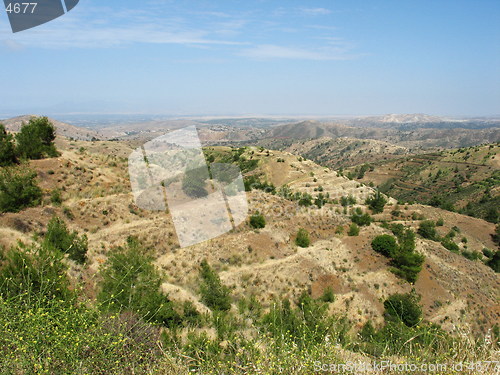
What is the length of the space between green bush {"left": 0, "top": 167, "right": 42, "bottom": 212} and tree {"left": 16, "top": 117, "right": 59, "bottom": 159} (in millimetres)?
5320

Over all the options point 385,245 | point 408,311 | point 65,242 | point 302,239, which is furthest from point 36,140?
point 385,245

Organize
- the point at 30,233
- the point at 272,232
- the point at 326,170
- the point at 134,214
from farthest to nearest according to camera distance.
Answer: the point at 326,170 → the point at 272,232 → the point at 134,214 → the point at 30,233

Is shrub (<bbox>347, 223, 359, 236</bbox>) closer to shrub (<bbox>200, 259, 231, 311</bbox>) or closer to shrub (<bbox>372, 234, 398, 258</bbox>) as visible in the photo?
shrub (<bbox>372, 234, 398, 258</bbox>)

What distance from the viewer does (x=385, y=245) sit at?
2352cm

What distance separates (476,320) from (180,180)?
74.2 ft

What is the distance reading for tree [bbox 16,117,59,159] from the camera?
2181cm

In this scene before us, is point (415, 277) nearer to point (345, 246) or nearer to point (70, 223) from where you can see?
point (345, 246)

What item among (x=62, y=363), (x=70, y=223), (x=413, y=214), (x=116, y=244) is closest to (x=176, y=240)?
(x=116, y=244)

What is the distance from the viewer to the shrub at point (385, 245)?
2326cm

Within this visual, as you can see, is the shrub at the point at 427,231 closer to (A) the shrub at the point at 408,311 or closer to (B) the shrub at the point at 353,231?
(B) the shrub at the point at 353,231

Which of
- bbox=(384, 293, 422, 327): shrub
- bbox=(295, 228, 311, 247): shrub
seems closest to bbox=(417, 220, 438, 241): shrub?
bbox=(295, 228, 311, 247): shrub

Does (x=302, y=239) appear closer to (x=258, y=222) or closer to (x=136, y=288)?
(x=258, y=222)

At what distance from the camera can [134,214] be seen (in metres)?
20.2

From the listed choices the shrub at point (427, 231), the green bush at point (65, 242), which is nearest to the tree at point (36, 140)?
the green bush at point (65, 242)
